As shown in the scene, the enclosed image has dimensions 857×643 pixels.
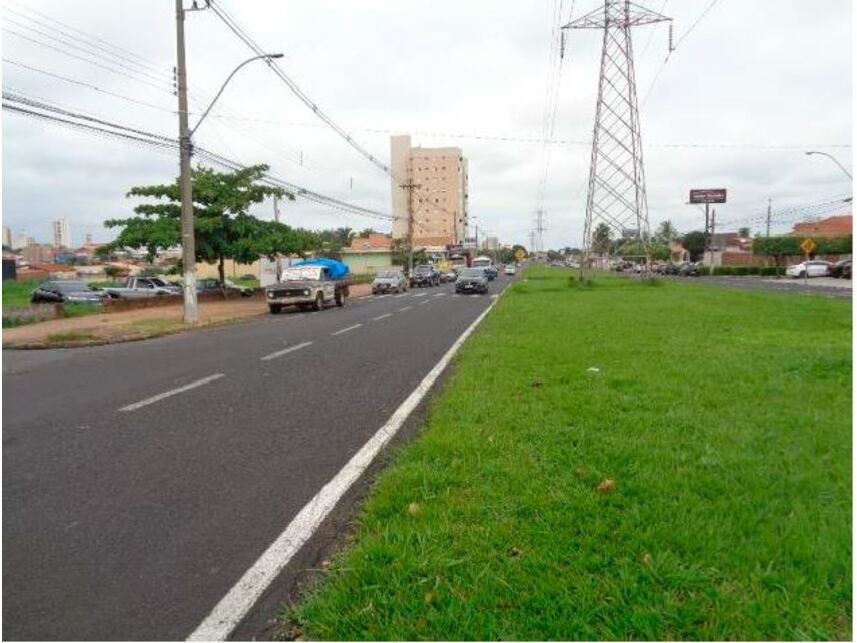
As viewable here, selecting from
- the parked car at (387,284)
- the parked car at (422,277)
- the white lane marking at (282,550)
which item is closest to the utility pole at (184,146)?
the white lane marking at (282,550)

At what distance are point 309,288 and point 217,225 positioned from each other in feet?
28.6

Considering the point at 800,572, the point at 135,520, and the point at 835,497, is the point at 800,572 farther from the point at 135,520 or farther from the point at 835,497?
the point at 135,520

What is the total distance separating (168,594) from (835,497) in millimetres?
3930

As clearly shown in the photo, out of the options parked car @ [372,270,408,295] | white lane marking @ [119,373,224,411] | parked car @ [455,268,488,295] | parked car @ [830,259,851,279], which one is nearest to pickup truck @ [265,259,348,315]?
parked car @ [455,268,488,295]

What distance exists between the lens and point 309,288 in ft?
94.4

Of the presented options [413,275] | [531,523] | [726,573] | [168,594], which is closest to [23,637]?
[168,594]

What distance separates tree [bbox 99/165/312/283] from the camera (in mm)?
32844

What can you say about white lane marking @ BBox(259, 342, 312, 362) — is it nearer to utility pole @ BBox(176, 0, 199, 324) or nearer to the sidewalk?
the sidewalk

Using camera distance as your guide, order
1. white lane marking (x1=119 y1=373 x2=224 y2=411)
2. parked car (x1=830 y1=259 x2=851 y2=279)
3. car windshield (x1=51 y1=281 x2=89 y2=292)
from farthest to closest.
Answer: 1. parked car (x1=830 y1=259 x2=851 y2=279)
2. car windshield (x1=51 y1=281 x2=89 y2=292)
3. white lane marking (x1=119 y1=373 x2=224 y2=411)

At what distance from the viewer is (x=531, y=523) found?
4.02 metres

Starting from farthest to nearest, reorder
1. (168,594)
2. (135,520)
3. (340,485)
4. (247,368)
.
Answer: (247,368)
(340,485)
(135,520)
(168,594)

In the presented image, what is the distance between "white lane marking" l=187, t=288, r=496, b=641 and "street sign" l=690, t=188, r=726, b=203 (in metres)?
96.2

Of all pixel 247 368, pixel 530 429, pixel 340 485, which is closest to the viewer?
pixel 340 485

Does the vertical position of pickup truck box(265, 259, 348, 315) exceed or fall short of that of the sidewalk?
it exceeds it
